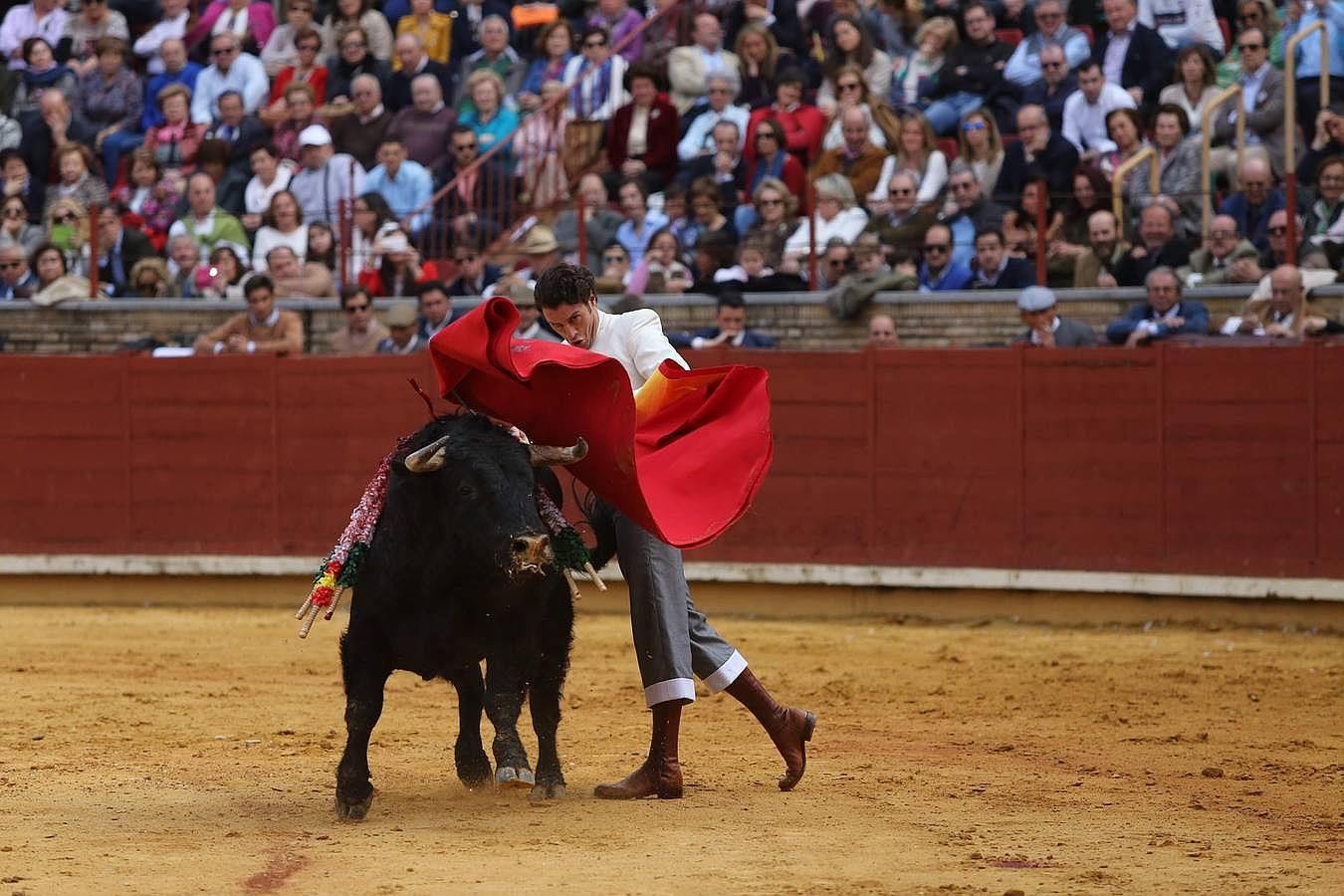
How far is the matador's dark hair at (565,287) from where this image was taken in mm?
5656

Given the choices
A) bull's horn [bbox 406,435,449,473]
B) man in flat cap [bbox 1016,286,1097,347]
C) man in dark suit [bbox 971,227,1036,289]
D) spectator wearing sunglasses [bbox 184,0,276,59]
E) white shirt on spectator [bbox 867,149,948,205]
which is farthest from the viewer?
spectator wearing sunglasses [bbox 184,0,276,59]

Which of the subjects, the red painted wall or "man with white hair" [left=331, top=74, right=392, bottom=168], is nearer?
the red painted wall

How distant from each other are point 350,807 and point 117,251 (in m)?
9.24

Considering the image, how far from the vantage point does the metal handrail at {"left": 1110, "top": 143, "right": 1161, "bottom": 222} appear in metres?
11.4

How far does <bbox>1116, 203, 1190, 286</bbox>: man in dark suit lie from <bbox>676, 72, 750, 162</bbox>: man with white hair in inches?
113

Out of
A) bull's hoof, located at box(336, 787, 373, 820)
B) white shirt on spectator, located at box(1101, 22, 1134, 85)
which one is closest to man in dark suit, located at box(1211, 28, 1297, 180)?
white shirt on spectator, located at box(1101, 22, 1134, 85)

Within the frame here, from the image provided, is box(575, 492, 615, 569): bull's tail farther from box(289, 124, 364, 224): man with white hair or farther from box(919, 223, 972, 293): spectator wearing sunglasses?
box(289, 124, 364, 224): man with white hair

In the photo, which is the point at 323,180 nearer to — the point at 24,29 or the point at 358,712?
the point at 24,29

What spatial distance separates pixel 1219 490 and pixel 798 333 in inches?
107

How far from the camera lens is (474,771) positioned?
6.12 meters

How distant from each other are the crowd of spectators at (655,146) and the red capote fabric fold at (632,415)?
5511 millimetres

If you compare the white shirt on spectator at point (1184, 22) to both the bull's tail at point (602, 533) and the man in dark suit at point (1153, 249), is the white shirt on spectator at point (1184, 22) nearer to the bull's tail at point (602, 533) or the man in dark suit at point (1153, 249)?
the man in dark suit at point (1153, 249)

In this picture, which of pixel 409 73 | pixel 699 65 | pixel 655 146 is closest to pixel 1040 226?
pixel 655 146

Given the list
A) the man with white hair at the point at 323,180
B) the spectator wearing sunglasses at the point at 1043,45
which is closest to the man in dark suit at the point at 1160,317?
the spectator wearing sunglasses at the point at 1043,45
